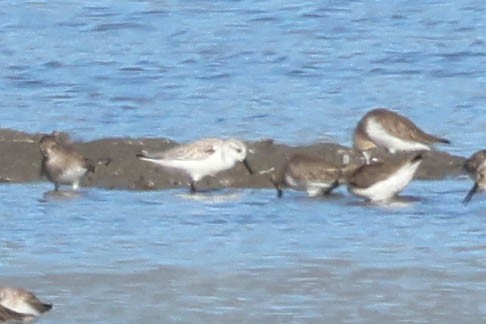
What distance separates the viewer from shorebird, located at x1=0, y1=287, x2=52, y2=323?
26.9 ft


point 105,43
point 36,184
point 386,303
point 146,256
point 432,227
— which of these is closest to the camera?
point 386,303

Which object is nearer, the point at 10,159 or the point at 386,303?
the point at 386,303

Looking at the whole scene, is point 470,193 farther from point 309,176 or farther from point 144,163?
point 144,163

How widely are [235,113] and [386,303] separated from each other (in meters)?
5.87

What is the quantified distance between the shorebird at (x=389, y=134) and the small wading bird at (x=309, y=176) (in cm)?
78

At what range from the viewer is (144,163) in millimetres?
12594

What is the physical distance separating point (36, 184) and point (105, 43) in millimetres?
5520

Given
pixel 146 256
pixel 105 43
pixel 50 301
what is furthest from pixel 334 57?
pixel 50 301

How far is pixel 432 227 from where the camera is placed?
10516mm

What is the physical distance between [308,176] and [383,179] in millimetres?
501

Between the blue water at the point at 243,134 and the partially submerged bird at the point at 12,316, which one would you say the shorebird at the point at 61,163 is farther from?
the partially submerged bird at the point at 12,316

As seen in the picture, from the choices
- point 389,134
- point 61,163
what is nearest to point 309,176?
point 389,134

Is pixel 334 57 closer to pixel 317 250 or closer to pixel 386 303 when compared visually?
pixel 317 250

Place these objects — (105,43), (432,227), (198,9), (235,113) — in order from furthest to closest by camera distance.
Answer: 1. (198,9)
2. (105,43)
3. (235,113)
4. (432,227)
